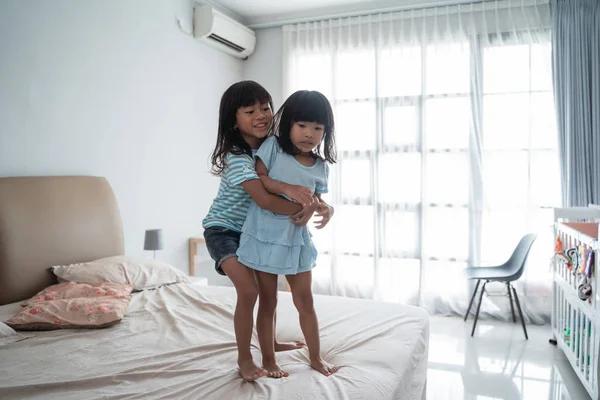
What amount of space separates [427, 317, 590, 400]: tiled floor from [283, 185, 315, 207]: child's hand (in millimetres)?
1519

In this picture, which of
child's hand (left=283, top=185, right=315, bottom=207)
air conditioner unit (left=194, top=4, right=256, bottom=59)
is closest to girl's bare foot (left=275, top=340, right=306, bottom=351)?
child's hand (left=283, top=185, right=315, bottom=207)

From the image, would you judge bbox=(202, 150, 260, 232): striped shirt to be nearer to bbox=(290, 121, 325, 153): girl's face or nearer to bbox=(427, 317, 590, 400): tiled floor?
bbox=(290, 121, 325, 153): girl's face

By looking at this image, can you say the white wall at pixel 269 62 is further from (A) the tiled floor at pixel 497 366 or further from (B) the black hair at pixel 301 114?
(B) the black hair at pixel 301 114

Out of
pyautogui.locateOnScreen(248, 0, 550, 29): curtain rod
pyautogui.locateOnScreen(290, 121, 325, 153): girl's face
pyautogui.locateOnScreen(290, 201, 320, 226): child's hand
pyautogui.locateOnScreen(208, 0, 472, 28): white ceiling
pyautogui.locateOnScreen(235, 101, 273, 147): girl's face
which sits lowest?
pyautogui.locateOnScreen(290, 201, 320, 226): child's hand

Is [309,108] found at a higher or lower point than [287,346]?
higher

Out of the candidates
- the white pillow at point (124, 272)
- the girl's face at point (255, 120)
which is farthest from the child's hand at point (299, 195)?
the white pillow at point (124, 272)

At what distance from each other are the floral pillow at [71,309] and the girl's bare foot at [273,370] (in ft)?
2.82

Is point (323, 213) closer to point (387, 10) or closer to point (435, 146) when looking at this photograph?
point (435, 146)

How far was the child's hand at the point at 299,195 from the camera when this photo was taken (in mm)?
1493

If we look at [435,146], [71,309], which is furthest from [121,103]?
[435,146]

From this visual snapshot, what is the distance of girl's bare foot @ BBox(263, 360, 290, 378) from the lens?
4.84 feet

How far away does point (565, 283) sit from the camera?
2.87m

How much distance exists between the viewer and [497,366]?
9.36ft

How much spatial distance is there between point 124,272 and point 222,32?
2419 millimetres
